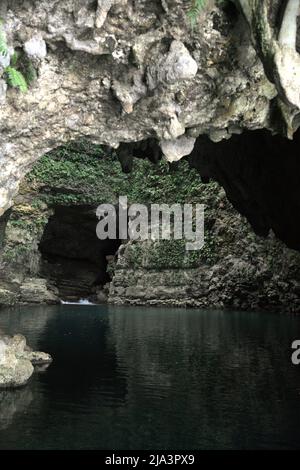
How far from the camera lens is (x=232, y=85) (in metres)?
11.3

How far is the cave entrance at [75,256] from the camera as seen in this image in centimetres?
4288

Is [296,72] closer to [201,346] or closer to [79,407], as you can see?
[79,407]

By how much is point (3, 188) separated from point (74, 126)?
204 centimetres

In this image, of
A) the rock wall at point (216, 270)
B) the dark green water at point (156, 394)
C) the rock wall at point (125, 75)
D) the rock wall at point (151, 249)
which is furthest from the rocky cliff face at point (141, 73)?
the rock wall at point (151, 249)

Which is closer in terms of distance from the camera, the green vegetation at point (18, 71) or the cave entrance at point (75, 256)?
the green vegetation at point (18, 71)

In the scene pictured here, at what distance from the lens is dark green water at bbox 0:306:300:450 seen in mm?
8492

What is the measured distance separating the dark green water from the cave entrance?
876 inches

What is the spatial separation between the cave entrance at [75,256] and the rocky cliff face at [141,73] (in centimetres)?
3045

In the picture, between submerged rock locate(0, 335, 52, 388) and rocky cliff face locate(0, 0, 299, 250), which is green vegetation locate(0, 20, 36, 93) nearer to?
rocky cliff face locate(0, 0, 299, 250)

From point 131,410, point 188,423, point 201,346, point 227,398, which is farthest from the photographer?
point 201,346

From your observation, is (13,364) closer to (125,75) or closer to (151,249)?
(125,75)

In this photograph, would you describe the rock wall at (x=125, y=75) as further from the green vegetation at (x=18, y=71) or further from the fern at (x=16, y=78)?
the fern at (x=16, y=78)

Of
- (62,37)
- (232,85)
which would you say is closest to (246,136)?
(232,85)

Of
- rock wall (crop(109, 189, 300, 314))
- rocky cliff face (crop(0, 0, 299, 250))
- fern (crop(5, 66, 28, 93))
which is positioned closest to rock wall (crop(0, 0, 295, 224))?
rocky cliff face (crop(0, 0, 299, 250))
